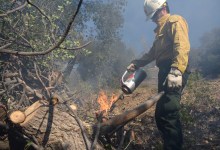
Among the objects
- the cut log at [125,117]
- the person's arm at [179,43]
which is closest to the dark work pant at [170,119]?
the cut log at [125,117]

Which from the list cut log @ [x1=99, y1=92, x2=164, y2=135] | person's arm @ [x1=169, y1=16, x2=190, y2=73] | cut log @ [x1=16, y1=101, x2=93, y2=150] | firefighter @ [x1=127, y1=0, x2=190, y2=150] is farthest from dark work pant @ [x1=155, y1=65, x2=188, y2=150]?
cut log @ [x1=16, y1=101, x2=93, y2=150]

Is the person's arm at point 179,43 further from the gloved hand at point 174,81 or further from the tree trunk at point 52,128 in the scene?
the tree trunk at point 52,128

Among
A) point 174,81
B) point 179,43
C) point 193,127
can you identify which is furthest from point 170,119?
point 193,127

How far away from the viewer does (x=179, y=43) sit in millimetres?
4234

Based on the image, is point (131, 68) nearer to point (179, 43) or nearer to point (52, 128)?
point (179, 43)

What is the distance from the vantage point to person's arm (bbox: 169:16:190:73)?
4.10m

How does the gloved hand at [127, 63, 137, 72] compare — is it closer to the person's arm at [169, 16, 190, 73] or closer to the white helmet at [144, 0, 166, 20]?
the white helmet at [144, 0, 166, 20]

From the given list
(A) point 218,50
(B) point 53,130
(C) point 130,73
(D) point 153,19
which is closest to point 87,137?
(B) point 53,130

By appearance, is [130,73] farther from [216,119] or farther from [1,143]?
[1,143]

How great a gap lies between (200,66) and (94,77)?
8107 mm

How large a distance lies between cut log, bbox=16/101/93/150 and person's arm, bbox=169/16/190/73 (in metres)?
2.12

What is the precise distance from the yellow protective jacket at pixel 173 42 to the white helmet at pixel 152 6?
31 cm

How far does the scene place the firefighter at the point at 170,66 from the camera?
394 centimetres

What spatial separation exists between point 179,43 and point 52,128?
2.75m
